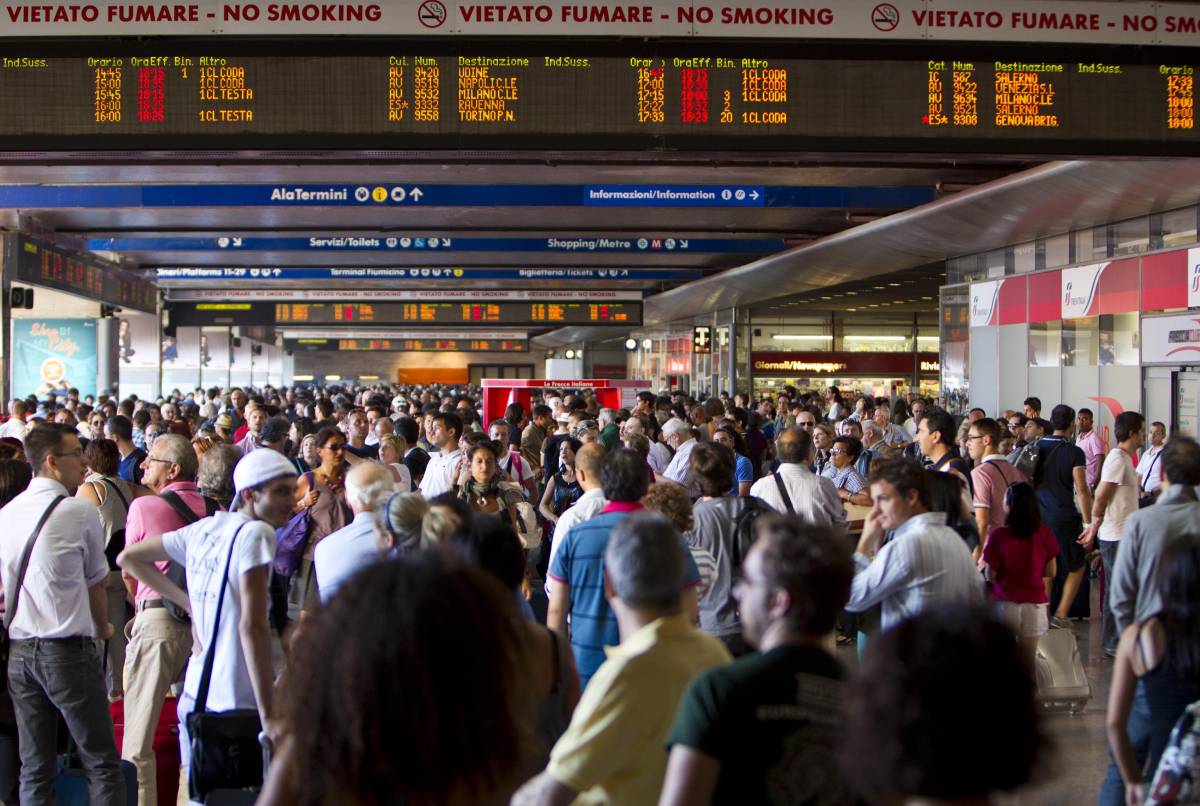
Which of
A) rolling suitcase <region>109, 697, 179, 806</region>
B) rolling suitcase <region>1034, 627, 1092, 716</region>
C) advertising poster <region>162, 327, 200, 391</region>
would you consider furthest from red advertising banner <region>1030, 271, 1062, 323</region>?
advertising poster <region>162, 327, 200, 391</region>

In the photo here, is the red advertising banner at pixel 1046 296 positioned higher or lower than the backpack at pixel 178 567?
higher

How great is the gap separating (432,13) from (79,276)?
16.1 m

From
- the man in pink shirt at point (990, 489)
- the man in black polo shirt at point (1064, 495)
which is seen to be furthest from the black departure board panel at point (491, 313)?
the man in pink shirt at point (990, 489)

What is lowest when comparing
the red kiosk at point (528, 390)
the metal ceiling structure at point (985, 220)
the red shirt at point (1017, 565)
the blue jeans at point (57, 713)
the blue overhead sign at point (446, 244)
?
the blue jeans at point (57, 713)

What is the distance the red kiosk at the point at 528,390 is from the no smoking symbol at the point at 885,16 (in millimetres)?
11282

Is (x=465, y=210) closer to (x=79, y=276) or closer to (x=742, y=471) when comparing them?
(x=79, y=276)

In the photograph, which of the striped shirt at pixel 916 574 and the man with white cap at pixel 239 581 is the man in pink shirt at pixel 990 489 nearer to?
the striped shirt at pixel 916 574

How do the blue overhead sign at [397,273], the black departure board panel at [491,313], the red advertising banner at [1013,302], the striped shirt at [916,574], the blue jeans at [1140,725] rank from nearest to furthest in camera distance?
the blue jeans at [1140,725]
the striped shirt at [916,574]
the red advertising banner at [1013,302]
the blue overhead sign at [397,273]
the black departure board panel at [491,313]

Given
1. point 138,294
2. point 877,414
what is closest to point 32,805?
point 877,414

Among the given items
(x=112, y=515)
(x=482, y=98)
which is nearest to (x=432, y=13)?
(x=482, y=98)

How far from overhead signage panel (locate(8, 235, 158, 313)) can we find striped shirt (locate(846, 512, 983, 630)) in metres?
16.4

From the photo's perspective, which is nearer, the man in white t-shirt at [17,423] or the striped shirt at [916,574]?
the striped shirt at [916,574]

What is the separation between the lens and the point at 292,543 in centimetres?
668

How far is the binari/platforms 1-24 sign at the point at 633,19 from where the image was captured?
7.94 m
